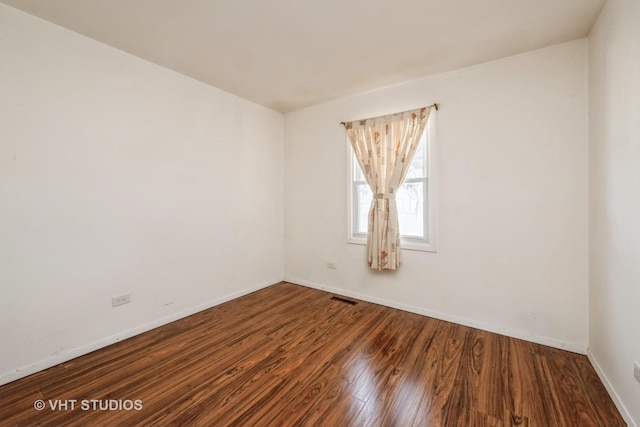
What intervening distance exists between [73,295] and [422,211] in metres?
3.36

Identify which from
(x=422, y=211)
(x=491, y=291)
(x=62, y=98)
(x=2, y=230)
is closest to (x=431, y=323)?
(x=491, y=291)

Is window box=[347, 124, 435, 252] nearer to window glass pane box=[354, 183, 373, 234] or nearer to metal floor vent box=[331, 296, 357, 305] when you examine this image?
window glass pane box=[354, 183, 373, 234]

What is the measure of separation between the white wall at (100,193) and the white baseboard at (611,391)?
3.46 m

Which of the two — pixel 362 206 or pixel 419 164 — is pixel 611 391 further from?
pixel 362 206

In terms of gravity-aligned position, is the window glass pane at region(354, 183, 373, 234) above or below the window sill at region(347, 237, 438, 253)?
above

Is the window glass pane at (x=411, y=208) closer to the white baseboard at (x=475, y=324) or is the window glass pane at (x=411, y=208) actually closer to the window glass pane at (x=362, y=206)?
the window glass pane at (x=362, y=206)

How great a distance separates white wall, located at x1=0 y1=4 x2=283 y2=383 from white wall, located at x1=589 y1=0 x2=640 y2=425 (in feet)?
11.4

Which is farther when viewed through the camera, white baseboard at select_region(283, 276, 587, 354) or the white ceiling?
white baseboard at select_region(283, 276, 587, 354)

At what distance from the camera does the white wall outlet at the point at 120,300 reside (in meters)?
2.36

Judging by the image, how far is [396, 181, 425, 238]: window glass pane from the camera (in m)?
3.01

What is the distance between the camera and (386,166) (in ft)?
10.2

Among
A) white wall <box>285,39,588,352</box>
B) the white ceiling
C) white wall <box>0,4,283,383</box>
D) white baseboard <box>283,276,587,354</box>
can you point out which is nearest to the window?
white wall <box>285,39,588,352</box>

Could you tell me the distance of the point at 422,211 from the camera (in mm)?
2992

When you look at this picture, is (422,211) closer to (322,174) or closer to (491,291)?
(491,291)
